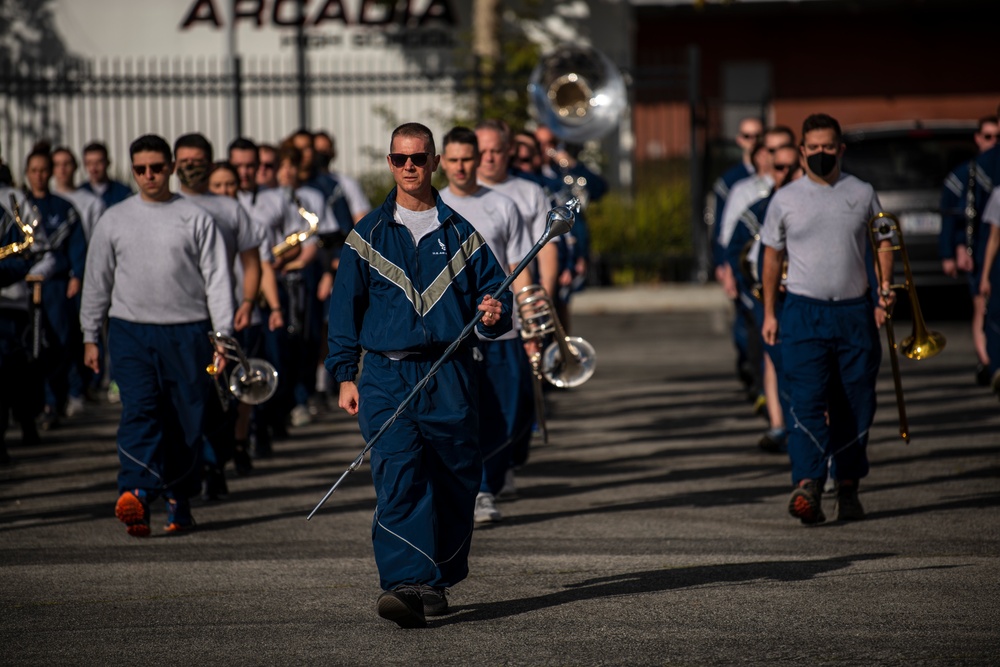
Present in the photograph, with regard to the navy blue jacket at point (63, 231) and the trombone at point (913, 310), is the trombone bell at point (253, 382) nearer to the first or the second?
the trombone at point (913, 310)

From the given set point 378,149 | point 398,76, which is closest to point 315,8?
point 378,149

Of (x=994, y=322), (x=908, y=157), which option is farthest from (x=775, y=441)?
(x=908, y=157)

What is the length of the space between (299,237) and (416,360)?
5.06 metres

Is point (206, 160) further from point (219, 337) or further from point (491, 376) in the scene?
point (491, 376)

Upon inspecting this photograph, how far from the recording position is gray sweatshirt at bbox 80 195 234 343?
26.8 feet

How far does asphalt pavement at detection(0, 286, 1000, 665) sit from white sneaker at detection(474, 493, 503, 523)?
0.14m

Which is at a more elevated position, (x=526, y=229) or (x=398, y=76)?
(x=398, y=76)

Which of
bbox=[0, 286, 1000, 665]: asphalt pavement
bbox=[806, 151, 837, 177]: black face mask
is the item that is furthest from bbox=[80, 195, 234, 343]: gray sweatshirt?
bbox=[806, 151, 837, 177]: black face mask

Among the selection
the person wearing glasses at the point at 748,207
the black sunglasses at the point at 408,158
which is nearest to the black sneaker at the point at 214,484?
the black sunglasses at the point at 408,158

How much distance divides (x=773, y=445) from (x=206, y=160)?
399 cm

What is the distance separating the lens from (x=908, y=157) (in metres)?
16.3

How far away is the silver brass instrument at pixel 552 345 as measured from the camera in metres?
8.61

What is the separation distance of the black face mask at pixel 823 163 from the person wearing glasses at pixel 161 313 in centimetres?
300

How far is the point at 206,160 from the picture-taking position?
879 cm
